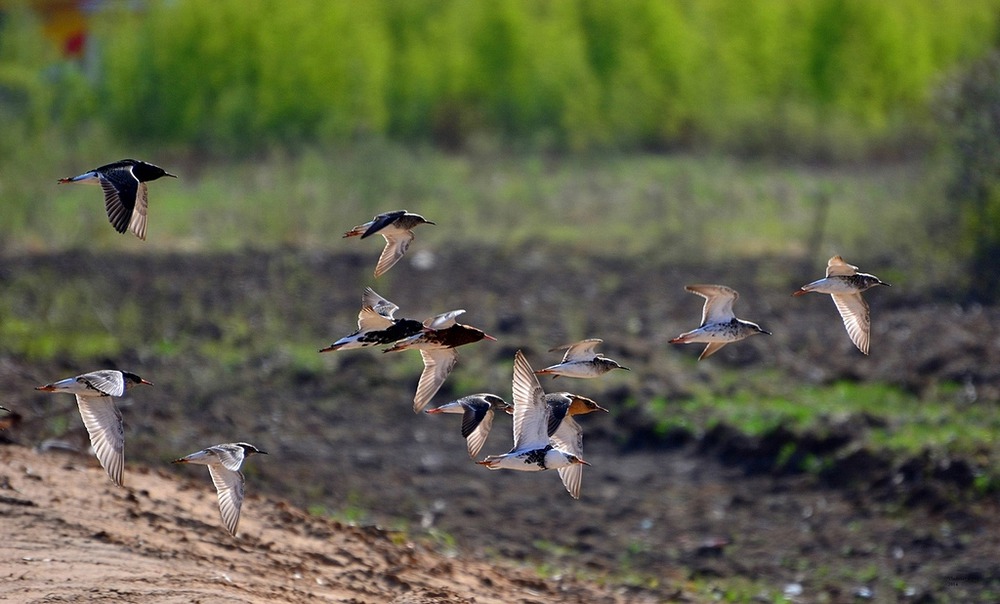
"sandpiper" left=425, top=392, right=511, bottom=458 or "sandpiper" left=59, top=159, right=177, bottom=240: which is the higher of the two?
"sandpiper" left=59, top=159, right=177, bottom=240

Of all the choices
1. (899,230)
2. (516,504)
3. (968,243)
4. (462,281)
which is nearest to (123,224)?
(516,504)

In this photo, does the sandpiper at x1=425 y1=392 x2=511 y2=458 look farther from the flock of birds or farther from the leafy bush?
the leafy bush

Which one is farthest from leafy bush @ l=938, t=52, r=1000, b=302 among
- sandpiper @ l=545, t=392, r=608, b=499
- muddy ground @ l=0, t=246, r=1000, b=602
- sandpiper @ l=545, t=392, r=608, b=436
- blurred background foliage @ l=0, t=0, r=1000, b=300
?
sandpiper @ l=545, t=392, r=608, b=436

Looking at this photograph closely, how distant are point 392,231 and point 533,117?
24267 mm

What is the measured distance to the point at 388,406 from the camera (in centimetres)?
1290

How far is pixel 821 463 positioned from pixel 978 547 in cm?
184

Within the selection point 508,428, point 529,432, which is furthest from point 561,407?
point 508,428

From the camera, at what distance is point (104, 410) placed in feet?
21.8

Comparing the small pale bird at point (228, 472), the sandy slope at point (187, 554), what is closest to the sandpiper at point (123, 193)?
the small pale bird at point (228, 472)

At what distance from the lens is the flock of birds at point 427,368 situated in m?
6.38

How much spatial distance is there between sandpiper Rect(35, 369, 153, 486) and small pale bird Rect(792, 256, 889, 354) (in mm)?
3309

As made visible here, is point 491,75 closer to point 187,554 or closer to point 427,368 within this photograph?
point 187,554

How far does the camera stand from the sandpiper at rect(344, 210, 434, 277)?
21.8 feet

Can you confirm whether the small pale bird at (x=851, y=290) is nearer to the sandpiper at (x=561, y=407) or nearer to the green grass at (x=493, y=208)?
the sandpiper at (x=561, y=407)
